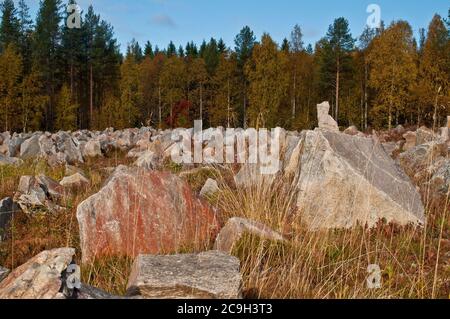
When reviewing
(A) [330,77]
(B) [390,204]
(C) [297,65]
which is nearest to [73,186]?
(B) [390,204]

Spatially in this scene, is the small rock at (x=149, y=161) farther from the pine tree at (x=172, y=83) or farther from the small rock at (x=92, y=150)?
the pine tree at (x=172, y=83)

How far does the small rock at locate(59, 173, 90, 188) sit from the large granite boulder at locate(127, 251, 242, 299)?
5012 mm

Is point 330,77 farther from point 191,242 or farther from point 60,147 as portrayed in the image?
point 191,242

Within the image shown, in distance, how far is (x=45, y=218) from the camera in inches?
237

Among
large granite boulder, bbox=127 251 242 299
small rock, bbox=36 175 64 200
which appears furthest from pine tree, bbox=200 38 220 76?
large granite boulder, bbox=127 251 242 299

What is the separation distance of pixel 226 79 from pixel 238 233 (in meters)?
48.3

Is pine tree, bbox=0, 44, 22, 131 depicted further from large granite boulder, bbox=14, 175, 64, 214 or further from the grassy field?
the grassy field

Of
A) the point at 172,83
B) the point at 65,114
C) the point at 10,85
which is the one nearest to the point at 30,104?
the point at 10,85

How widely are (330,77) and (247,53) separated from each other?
30.8 ft

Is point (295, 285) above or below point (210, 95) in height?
below

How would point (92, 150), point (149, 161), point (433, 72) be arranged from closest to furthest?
point (149, 161), point (92, 150), point (433, 72)

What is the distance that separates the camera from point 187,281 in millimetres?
2750

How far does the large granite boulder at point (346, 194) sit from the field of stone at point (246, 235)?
1 centimetres

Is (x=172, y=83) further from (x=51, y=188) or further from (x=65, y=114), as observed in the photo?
(x=51, y=188)
